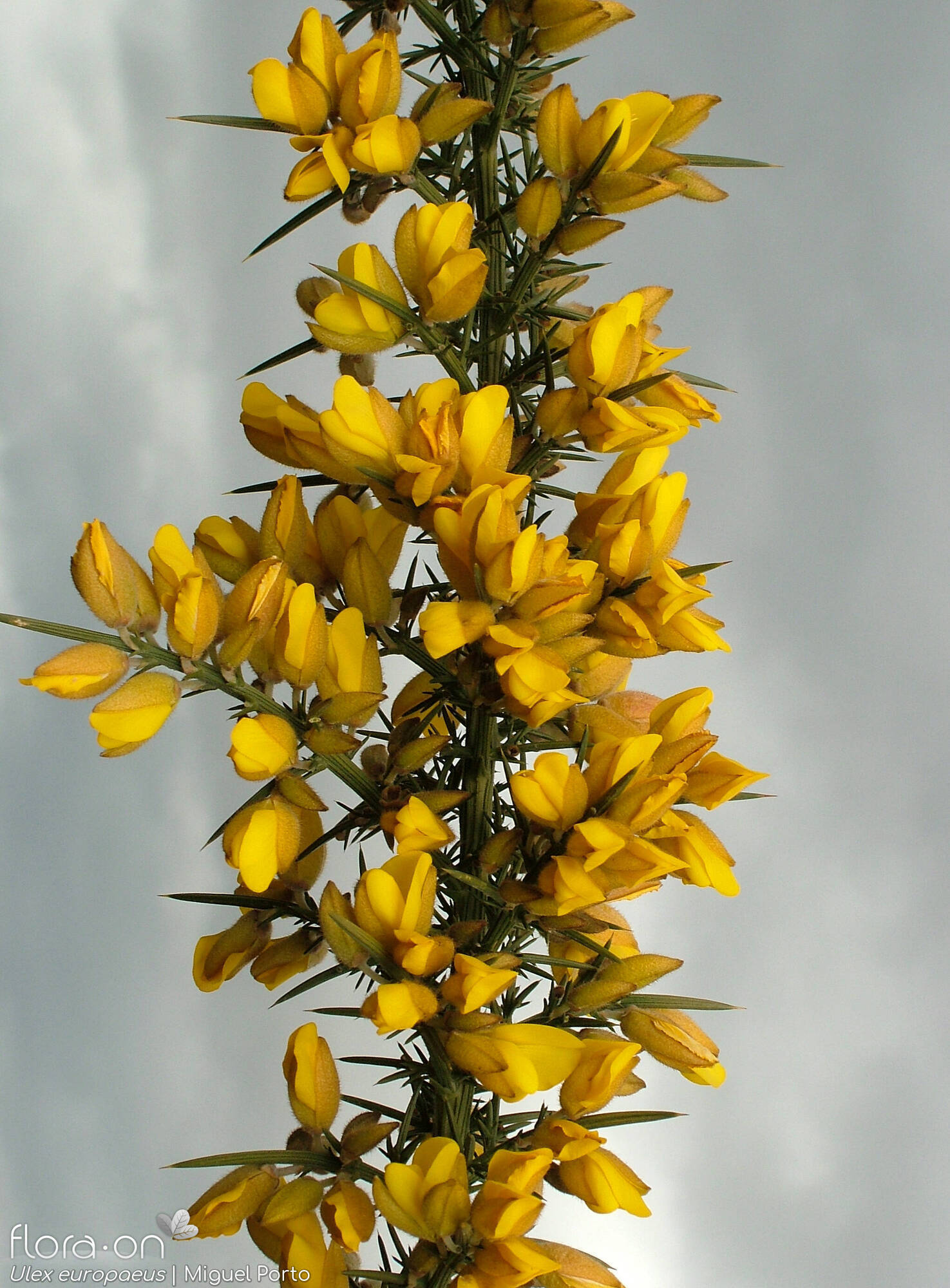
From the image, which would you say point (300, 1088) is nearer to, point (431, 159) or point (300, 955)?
point (300, 955)

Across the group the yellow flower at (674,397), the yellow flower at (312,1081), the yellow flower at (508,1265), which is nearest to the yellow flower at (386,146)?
the yellow flower at (674,397)

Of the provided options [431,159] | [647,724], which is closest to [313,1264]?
[647,724]

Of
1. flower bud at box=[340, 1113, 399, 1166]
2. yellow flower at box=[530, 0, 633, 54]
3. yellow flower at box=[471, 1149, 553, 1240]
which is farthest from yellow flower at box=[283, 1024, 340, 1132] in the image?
yellow flower at box=[530, 0, 633, 54]

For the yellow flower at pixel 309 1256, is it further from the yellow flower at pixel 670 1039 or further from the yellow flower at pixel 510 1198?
the yellow flower at pixel 670 1039

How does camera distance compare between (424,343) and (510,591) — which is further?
(424,343)

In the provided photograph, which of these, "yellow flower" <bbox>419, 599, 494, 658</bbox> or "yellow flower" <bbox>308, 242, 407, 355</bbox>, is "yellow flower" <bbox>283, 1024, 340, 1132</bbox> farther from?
"yellow flower" <bbox>308, 242, 407, 355</bbox>

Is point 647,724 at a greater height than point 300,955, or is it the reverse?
point 647,724

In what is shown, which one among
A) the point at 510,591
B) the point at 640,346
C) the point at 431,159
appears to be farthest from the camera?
the point at 431,159
